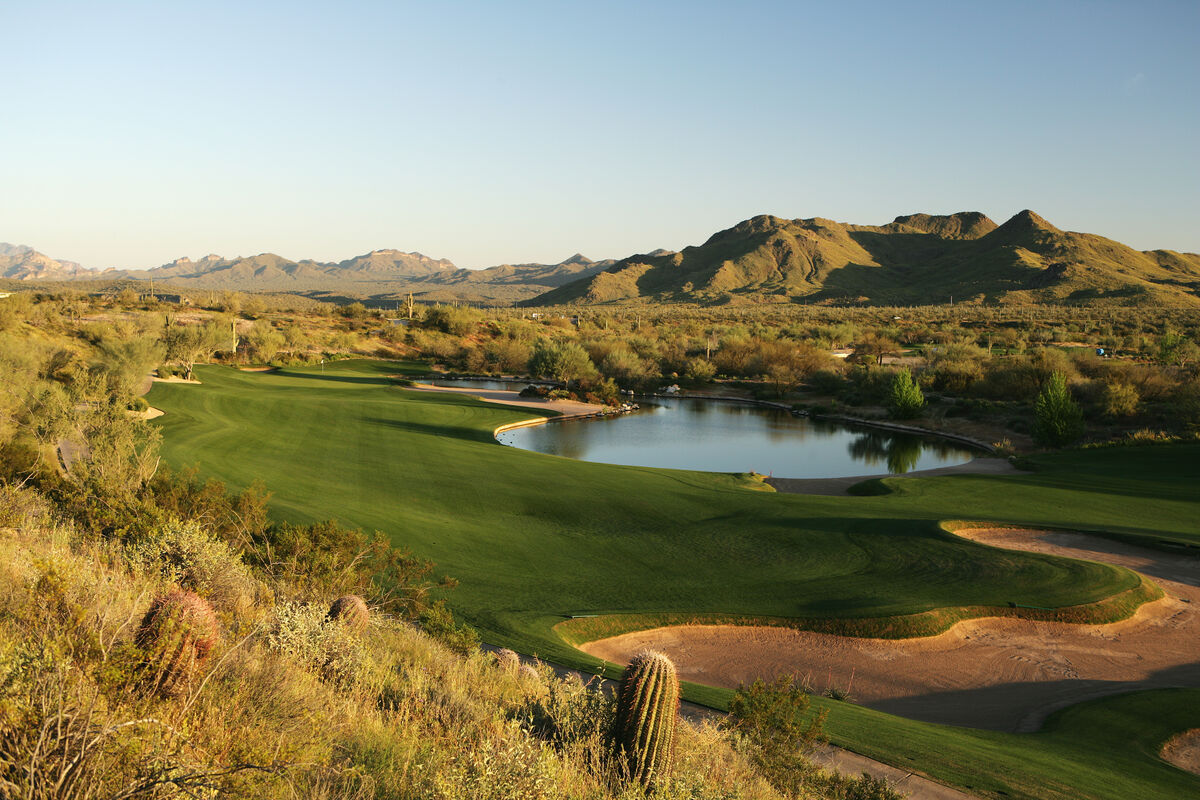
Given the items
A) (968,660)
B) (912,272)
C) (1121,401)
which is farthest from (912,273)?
(968,660)

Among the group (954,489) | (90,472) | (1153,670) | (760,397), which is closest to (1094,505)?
(954,489)

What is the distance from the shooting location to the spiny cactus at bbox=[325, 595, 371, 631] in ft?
26.1

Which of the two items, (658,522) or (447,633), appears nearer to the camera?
(447,633)

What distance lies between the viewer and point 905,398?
46.0 m

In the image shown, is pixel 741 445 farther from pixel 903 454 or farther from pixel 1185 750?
pixel 1185 750

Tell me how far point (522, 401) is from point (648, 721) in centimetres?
4666

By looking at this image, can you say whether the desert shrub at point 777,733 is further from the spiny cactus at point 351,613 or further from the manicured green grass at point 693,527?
the spiny cactus at point 351,613

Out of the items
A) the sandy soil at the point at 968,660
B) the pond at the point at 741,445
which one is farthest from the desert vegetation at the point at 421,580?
the pond at the point at 741,445

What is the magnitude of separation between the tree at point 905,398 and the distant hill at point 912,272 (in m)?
81.9

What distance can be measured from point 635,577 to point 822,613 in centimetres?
381

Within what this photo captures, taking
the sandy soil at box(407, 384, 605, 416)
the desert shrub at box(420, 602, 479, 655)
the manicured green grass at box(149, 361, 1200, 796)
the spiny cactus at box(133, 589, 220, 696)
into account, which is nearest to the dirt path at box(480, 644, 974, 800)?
the manicured green grass at box(149, 361, 1200, 796)

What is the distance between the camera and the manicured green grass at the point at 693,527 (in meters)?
13.4

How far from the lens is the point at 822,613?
44.2 ft

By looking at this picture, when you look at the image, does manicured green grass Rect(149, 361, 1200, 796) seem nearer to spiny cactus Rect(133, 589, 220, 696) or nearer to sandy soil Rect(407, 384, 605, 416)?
spiny cactus Rect(133, 589, 220, 696)
